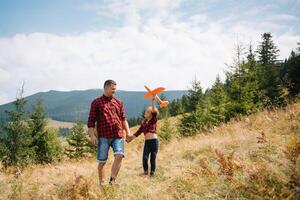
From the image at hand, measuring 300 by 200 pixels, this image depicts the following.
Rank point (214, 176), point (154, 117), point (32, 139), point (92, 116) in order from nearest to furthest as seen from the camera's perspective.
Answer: point (214, 176) → point (92, 116) → point (154, 117) → point (32, 139)

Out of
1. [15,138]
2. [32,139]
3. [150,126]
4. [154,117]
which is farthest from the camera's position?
[32,139]

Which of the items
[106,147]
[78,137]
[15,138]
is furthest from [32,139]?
[106,147]

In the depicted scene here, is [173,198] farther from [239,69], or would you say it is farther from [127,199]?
[239,69]

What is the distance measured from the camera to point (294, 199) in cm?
423

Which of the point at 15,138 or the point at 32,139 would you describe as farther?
the point at 32,139

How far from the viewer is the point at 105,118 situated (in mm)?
7352

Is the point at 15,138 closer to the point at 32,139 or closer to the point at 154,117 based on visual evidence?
the point at 32,139

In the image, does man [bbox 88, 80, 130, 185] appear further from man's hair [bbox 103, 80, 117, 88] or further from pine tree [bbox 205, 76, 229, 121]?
pine tree [bbox 205, 76, 229, 121]

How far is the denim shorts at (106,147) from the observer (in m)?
7.20

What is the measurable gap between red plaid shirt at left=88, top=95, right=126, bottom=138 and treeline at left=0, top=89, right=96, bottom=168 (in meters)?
9.72

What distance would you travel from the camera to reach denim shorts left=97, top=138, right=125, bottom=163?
23.6ft

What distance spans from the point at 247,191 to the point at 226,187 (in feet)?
1.34

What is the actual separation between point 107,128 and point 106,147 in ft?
1.40

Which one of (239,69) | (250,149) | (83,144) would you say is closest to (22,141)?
(83,144)
